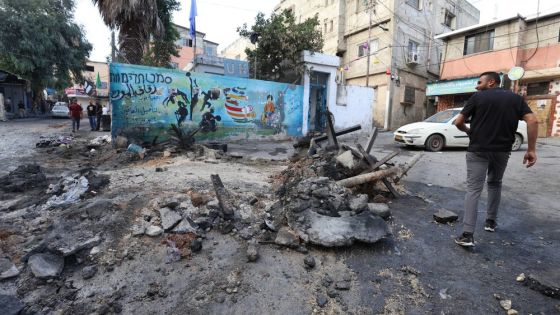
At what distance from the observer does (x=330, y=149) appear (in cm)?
601

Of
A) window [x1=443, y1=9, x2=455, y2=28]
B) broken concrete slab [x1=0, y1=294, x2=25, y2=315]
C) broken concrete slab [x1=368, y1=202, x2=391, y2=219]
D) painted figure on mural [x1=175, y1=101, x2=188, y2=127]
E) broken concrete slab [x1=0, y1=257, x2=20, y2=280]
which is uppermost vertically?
window [x1=443, y1=9, x2=455, y2=28]

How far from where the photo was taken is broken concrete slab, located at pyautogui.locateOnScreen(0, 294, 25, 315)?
2100 millimetres

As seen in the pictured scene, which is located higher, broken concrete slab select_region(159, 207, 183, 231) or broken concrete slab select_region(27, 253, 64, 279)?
broken concrete slab select_region(159, 207, 183, 231)

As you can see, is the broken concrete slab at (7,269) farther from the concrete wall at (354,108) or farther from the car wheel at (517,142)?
the concrete wall at (354,108)

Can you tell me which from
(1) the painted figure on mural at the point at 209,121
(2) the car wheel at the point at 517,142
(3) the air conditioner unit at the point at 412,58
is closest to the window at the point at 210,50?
(3) the air conditioner unit at the point at 412,58

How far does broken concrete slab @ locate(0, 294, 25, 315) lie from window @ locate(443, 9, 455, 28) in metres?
27.7

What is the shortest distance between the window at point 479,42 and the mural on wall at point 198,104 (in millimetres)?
12602

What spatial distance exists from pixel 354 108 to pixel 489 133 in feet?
39.9

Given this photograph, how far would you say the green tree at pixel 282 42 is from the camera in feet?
43.0

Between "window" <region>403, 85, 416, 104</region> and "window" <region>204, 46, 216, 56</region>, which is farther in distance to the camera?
"window" <region>204, 46, 216, 56</region>

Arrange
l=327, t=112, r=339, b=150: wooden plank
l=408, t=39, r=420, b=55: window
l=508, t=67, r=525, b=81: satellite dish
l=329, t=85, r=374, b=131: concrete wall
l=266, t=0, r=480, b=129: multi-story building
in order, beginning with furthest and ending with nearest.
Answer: l=408, t=39, r=420, b=55: window
l=266, t=0, r=480, b=129: multi-story building
l=508, t=67, r=525, b=81: satellite dish
l=329, t=85, r=374, b=131: concrete wall
l=327, t=112, r=339, b=150: wooden plank

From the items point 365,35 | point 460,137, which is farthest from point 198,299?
point 365,35

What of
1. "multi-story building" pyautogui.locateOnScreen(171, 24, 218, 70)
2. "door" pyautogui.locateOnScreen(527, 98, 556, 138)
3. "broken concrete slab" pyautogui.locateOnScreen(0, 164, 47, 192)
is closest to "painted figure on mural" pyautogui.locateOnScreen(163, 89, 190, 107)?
"broken concrete slab" pyautogui.locateOnScreen(0, 164, 47, 192)

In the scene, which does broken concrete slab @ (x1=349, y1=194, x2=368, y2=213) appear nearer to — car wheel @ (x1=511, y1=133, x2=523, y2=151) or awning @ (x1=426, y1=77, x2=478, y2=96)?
car wheel @ (x1=511, y1=133, x2=523, y2=151)
